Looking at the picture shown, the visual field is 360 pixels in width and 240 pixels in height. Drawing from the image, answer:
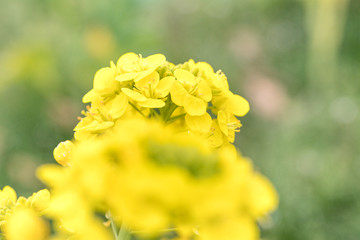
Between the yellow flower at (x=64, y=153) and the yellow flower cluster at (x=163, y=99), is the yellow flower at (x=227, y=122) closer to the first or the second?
the yellow flower cluster at (x=163, y=99)

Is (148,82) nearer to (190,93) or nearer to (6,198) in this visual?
(190,93)

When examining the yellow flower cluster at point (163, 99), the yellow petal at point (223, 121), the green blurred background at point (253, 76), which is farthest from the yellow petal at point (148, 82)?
the green blurred background at point (253, 76)

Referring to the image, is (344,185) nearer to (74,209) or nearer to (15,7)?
(74,209)

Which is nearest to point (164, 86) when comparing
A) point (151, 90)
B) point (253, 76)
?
point (151, 90)

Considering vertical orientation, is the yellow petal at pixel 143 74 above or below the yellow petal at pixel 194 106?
above

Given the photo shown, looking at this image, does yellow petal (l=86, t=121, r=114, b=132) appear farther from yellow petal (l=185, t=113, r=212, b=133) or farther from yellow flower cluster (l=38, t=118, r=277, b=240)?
yellow flower cluster (l=38, t=118, r=277, b=240)

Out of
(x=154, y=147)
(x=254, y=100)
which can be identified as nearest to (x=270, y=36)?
(x=254, y=100)
